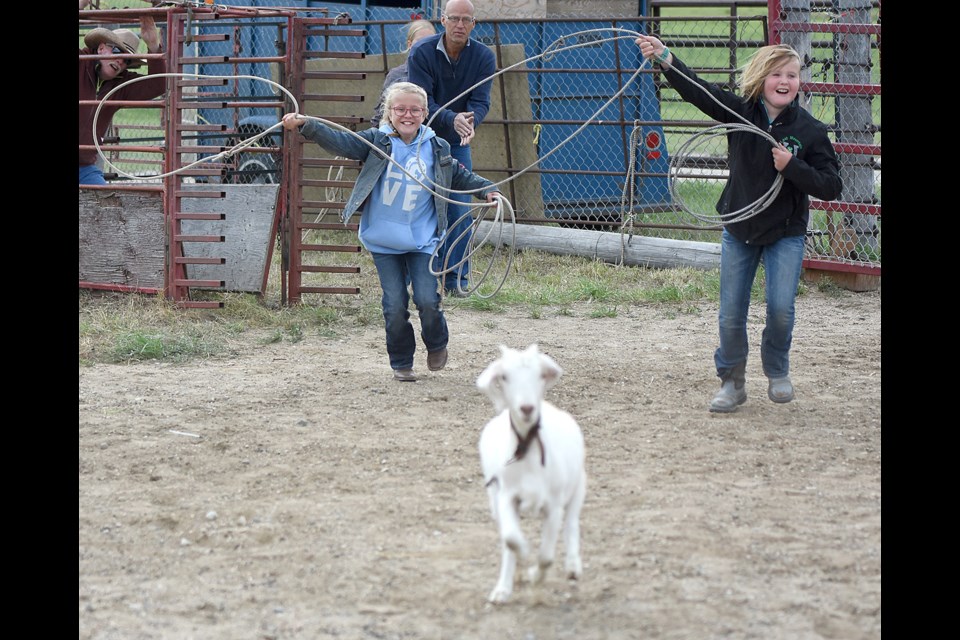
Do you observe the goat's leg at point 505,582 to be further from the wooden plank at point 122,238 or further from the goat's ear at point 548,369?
the wooden plank at point 122,238

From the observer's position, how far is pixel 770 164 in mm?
5734

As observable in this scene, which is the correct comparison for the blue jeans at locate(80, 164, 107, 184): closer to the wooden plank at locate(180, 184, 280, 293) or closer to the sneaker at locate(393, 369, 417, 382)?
the wooden plank at locate(180, 184, 280, 293)

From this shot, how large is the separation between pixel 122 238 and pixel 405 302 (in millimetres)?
3219

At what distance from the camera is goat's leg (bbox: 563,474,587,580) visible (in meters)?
3.50

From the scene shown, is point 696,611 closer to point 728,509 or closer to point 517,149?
point 728,509

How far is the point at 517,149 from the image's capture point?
1186 centimetres

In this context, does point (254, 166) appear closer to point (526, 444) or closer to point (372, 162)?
point (372, 162)

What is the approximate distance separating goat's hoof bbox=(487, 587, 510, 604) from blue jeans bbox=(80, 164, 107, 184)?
22.2 ft

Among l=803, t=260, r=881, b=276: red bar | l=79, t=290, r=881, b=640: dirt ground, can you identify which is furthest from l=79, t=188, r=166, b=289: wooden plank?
l=803, t=260, r=881, b=276: red bar

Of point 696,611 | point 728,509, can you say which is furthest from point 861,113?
point 696,611

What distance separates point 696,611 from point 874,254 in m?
6.83

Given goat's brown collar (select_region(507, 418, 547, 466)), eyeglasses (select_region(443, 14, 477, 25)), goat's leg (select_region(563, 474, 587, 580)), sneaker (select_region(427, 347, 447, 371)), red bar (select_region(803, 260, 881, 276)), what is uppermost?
eyeglasses (select_region(443, 14, 477, 25))

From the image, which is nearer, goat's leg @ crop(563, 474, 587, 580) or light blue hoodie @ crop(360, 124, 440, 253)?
goat's leg @ crop(563, 474, 587, 580)

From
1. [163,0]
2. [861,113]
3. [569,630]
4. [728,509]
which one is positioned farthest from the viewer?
[861,113]
